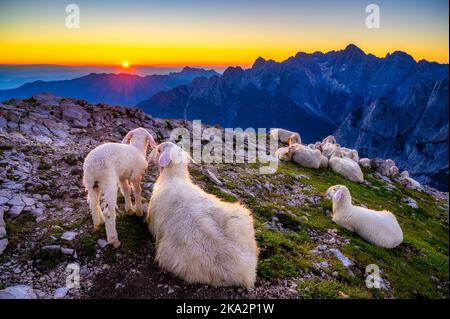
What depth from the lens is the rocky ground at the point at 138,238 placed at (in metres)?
6.62

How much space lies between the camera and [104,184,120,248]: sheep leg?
23.8 feet

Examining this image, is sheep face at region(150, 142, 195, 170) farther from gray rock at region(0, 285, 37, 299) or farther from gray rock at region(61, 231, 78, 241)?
gray rock at region(0, 285, 37, 299)

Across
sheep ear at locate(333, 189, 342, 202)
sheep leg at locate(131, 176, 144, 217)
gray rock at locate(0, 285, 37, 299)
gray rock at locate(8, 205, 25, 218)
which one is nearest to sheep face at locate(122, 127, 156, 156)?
sheep leg at locate(131, 176, 144, 217)

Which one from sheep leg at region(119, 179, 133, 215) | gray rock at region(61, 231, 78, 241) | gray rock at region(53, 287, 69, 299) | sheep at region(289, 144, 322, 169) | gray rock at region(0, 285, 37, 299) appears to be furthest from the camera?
sheep at region(289, 144, 322, 169)

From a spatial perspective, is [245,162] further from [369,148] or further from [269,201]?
[369,148]

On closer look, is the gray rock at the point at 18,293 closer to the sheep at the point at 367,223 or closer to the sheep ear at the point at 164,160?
the sheep ear at the point at 164,160

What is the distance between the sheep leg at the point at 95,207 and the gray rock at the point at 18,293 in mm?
2040

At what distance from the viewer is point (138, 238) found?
800cm

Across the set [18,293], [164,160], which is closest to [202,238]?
[164,160]

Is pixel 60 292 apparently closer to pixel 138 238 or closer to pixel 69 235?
pixel 69 235

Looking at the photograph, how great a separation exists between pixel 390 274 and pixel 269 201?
5168 mm

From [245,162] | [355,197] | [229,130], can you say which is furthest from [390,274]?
[229,130]

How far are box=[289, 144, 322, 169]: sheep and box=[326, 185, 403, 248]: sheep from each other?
8.83 meters

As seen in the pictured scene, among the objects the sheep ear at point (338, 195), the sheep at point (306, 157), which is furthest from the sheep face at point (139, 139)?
the sheep at point (306, 157)
